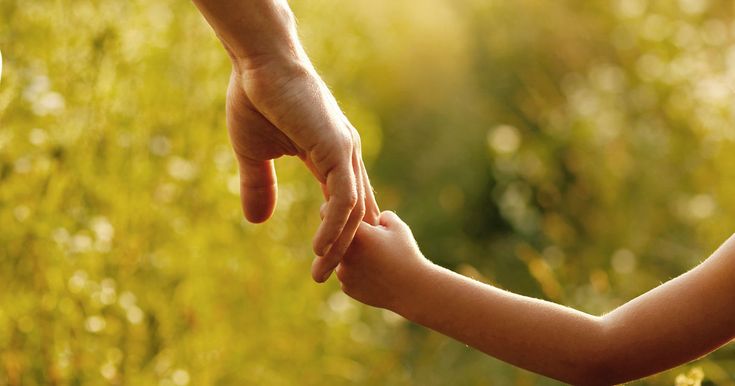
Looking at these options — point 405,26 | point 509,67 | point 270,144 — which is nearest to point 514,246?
point 509,67

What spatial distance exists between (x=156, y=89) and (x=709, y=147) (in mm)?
2332

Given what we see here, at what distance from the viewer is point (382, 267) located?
1.57 metres

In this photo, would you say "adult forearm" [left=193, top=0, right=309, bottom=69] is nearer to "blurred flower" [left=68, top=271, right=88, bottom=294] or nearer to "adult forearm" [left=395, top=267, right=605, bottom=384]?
"adult forearm" [left=395, top=267, right=605, bottom=384]

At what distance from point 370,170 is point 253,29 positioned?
3.96 metres

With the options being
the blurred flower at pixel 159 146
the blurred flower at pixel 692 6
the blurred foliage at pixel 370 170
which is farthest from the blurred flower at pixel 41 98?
the blurred flower at pixel 692 6

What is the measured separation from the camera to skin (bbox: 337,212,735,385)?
149cm

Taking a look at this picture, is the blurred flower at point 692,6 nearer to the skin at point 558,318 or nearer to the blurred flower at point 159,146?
the blurred flower at point 159,146

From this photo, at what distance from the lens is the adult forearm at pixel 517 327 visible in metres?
1.53

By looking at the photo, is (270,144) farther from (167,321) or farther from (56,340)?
(167,321)

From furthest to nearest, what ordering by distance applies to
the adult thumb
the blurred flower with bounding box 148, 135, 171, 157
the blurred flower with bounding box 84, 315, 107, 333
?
the blurred flower with bounding box 148, 135, 171, 157
the blurred flower with bounding box 84, 315, 107, 333
the adult thumb

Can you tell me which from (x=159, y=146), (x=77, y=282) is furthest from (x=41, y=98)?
(x=159, y=146)

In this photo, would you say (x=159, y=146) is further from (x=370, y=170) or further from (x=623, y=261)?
(x=370, y=170)

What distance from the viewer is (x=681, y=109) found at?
4.58 meters

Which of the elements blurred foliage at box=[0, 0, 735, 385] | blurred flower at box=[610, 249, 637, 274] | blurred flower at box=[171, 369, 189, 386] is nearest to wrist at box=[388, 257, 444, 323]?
blurred foliage at box=[0, 0, 735, 385]
